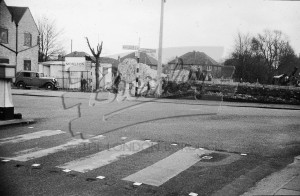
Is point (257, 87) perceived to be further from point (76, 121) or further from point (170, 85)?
point (76, 121)

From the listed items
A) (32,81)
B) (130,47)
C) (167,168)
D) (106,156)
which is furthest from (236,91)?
(32,81)

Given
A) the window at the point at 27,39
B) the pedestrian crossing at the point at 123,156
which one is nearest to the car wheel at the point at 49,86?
the window at the point at 27,39

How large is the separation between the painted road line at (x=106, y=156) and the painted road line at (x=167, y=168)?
800mm

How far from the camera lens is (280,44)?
214 feet

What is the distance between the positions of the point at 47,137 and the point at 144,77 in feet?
75.0

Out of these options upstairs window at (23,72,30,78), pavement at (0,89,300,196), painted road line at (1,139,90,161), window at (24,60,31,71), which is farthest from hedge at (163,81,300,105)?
window at (24,60,31,71)

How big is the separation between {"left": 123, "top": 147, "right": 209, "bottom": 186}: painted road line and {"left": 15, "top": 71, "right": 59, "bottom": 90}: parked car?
1071 inches

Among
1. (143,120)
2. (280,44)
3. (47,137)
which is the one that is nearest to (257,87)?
(143,120)

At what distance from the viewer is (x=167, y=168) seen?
215 inches

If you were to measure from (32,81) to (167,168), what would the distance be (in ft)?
93.9

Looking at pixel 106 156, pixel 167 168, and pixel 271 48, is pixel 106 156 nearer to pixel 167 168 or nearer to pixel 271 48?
pixel 167 168

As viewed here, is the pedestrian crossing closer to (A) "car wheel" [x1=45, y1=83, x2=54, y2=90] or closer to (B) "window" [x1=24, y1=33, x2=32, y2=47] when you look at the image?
(A) "car wheel" [x1=45, y1=83, x2=54, y2=90]

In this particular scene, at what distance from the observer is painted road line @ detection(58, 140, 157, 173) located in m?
5.35

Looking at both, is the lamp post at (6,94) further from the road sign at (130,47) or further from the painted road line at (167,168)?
the road sign at (130,47)
